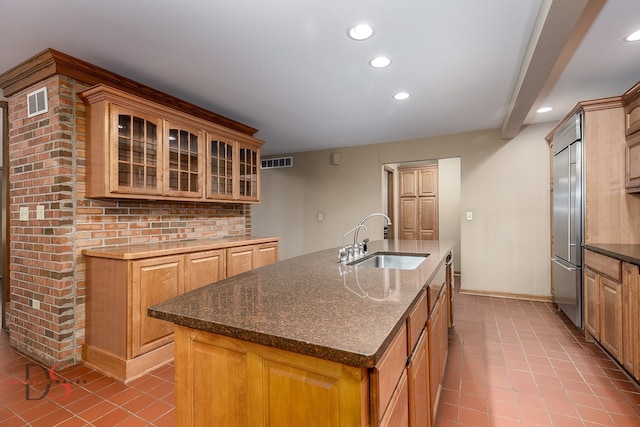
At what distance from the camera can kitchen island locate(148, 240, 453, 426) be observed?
0.83 meters

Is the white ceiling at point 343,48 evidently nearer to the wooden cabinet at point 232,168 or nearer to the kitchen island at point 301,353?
the wooden cabinet at point 232,168

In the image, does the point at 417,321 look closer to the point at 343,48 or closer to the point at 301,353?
the point at 301,353

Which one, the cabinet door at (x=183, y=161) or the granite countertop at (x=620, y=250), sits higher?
the cabinet door at (x=183, y=161)

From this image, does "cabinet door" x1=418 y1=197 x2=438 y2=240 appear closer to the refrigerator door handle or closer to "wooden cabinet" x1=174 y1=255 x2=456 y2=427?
the refrigerator door handle

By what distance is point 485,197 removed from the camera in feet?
14.8

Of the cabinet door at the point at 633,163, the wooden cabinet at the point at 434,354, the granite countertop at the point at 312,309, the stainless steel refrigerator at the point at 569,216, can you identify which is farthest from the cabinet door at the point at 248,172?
the cabinet door at the point at 633,163

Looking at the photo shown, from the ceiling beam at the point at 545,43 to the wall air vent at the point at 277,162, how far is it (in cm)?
373

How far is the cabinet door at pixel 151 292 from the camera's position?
2.26 m

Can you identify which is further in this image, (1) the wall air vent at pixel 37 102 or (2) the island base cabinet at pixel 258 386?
(1) the wall air vent at pixel 37 102

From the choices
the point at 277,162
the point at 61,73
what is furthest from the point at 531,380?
the point at 277,162

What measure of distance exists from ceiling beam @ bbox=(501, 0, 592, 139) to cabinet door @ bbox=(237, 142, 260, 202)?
283 cm

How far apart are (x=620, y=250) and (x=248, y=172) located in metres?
3.56

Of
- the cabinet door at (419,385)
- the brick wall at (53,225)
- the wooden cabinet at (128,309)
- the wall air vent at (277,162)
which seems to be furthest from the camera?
the wall air vent at (277,162)

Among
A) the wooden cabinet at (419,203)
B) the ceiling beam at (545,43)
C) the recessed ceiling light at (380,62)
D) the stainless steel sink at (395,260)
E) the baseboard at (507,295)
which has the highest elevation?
the recessed ceiling light at (380,62)
